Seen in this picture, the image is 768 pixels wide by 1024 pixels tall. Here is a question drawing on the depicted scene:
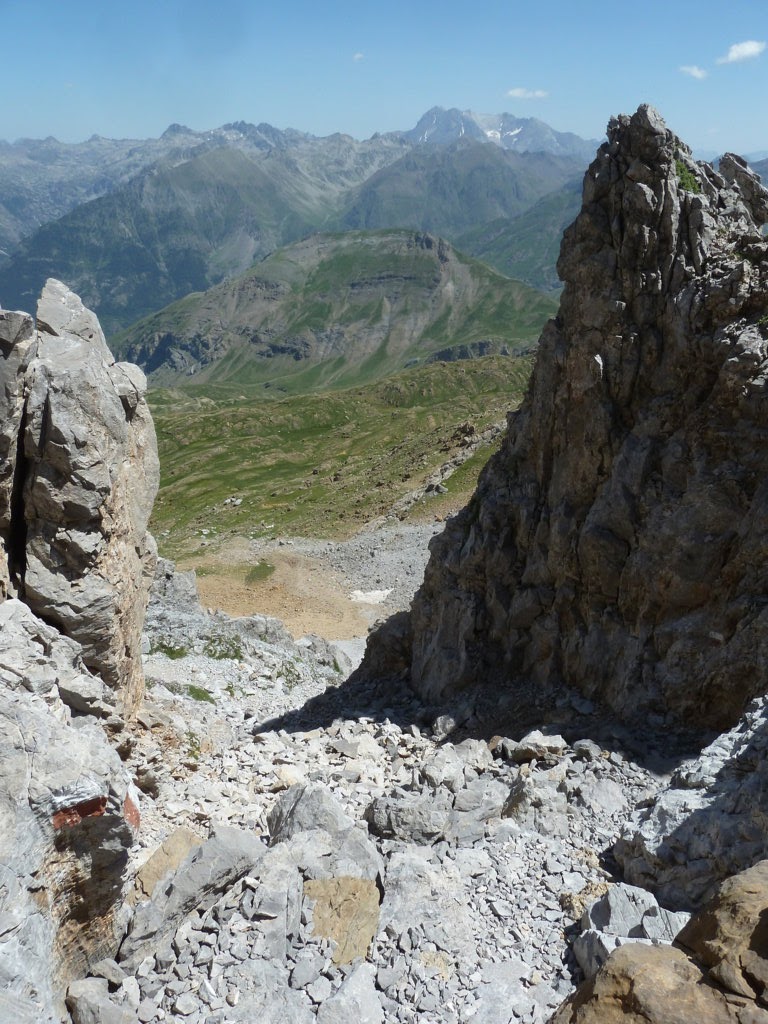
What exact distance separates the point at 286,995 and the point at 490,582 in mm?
21172

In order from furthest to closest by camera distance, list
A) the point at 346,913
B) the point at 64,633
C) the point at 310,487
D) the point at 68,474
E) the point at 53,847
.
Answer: the point at 310,487, the point at 64,633, the point at 68,474, the point at 346,913, the point at 53,847

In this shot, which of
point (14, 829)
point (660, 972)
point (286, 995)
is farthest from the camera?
point (286, 995)

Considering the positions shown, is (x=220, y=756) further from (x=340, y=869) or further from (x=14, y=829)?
(x=14, y=829)

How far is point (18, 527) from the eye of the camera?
21.7 metres

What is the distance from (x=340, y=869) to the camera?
17.4 metres

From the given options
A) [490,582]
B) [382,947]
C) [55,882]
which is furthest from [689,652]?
[55,882]

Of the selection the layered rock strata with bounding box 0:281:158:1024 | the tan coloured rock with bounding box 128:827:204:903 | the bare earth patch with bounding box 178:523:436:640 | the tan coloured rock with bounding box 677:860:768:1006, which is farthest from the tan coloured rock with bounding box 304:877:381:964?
the bare earth patch with bounding box 178:523:436:640

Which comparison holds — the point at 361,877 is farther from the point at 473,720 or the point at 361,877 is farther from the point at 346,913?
the point at 473,720

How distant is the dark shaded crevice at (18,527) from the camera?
68.9 ft

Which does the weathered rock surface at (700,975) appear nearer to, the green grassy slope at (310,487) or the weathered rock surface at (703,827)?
the weathered rock surface at (703,827)

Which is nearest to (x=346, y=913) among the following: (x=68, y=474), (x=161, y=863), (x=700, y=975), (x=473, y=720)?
(x=161, y=863)

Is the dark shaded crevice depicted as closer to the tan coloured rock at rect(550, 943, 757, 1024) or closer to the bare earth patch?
the tan coloured rock at rect(550, 943, 757, 1024)

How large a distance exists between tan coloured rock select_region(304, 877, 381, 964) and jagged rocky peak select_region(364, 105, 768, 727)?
1275 cm

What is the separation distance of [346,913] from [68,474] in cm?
1392
